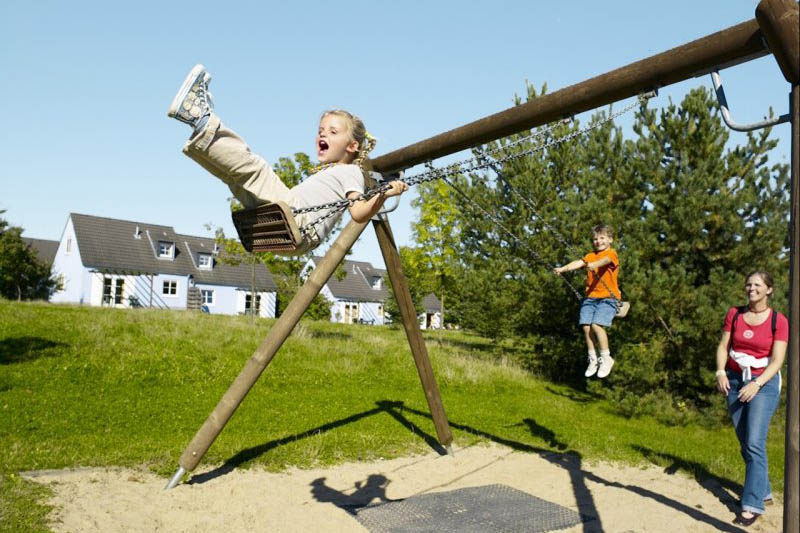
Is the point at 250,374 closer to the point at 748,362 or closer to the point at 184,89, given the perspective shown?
the point at 184,89

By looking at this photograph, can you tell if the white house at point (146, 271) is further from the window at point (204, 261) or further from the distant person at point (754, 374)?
the distant person at point (754, 374)

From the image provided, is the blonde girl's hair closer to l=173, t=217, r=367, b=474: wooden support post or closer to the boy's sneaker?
the boy's sneaker

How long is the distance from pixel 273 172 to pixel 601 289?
371 centimetres

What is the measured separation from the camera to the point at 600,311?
233 inches

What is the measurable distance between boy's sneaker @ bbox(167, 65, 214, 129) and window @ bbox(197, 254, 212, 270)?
3436 cm

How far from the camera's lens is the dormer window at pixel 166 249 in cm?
3462

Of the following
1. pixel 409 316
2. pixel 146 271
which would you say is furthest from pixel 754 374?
pixel 146 271

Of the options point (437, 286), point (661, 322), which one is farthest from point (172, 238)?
point (661, 322)

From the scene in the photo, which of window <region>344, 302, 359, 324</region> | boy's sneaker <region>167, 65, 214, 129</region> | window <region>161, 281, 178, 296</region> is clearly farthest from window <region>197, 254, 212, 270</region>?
boy's sneaker <region>167, 65, 214, 129</region>

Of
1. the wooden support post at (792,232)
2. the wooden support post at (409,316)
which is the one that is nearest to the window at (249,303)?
the wooden support post at (409,316)

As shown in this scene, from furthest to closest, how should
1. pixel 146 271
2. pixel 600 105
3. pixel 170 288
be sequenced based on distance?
pixel 170 288
pixel 146 271
pixel 600 105

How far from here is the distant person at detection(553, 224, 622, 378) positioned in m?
5.72

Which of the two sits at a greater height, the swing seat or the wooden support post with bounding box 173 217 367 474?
the swing seat

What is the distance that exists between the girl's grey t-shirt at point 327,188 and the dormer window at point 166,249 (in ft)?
109
